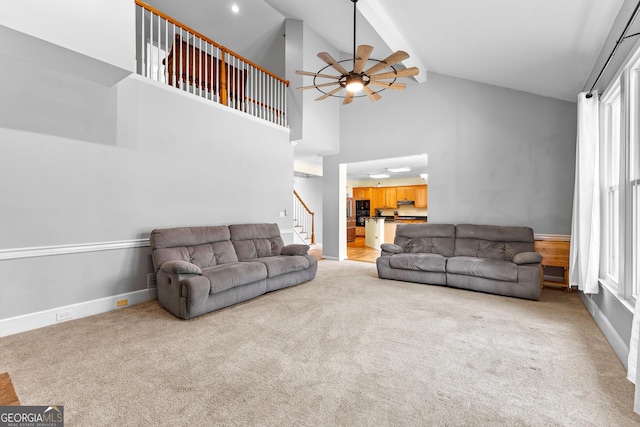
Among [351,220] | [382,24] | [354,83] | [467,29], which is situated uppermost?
[382,24]

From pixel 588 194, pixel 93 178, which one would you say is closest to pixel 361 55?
pixel 588 194

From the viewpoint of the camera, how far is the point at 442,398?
6.04 feet

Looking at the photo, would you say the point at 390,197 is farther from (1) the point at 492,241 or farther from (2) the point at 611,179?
(2) the point at 611,179

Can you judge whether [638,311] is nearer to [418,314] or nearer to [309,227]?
[418,314]

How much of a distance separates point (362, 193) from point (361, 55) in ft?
31.7

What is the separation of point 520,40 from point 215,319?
4.56 meters

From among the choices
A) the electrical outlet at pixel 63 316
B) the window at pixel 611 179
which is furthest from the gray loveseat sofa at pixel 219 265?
the window at pixel 611 179

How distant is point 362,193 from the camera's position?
12766 millimetres

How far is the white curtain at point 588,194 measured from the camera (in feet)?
10.4

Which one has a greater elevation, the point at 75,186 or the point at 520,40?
the point at 520,40

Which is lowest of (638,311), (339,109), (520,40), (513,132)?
(638,311)

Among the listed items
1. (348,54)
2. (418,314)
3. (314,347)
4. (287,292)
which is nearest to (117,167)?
(287,292)

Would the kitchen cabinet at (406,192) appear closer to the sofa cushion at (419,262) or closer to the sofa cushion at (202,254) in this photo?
the sofa cushion at (419,262)

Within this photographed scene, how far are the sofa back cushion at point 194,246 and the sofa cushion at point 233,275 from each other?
1.45 ft
